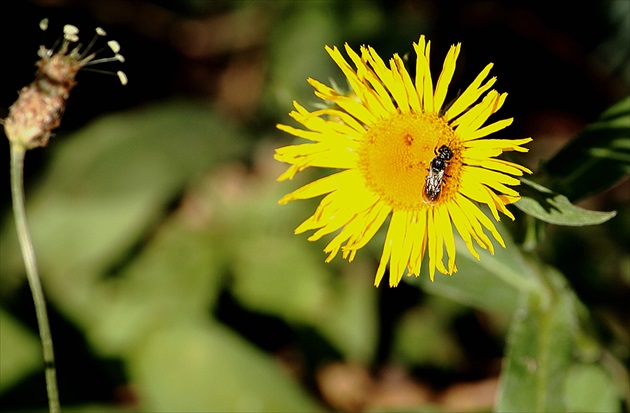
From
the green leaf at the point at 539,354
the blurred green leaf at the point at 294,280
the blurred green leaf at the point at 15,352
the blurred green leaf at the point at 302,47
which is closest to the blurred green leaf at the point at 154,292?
the blurred green leaf at the point at 294,280

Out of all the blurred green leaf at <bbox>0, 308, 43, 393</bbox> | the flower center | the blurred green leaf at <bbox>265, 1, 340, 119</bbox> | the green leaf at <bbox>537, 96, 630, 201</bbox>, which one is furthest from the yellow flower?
the blurred green leaf at <bbox>0, 308, 43, 393</bbox>

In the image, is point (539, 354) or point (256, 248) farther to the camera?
point (256, 248)

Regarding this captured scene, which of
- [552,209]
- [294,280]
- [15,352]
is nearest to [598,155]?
[552,209]

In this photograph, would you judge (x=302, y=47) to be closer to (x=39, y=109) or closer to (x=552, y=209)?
(x=39, y=109)

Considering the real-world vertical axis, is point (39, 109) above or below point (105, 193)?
above

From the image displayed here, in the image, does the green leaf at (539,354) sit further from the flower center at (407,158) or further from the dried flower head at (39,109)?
Answer: the dried flower head at (39,109)

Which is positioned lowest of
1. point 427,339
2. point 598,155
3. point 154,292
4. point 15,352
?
point 15,352

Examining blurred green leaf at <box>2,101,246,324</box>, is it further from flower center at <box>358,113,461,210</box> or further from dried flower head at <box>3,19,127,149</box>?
flower center at <box>358,113,461,210</box>
